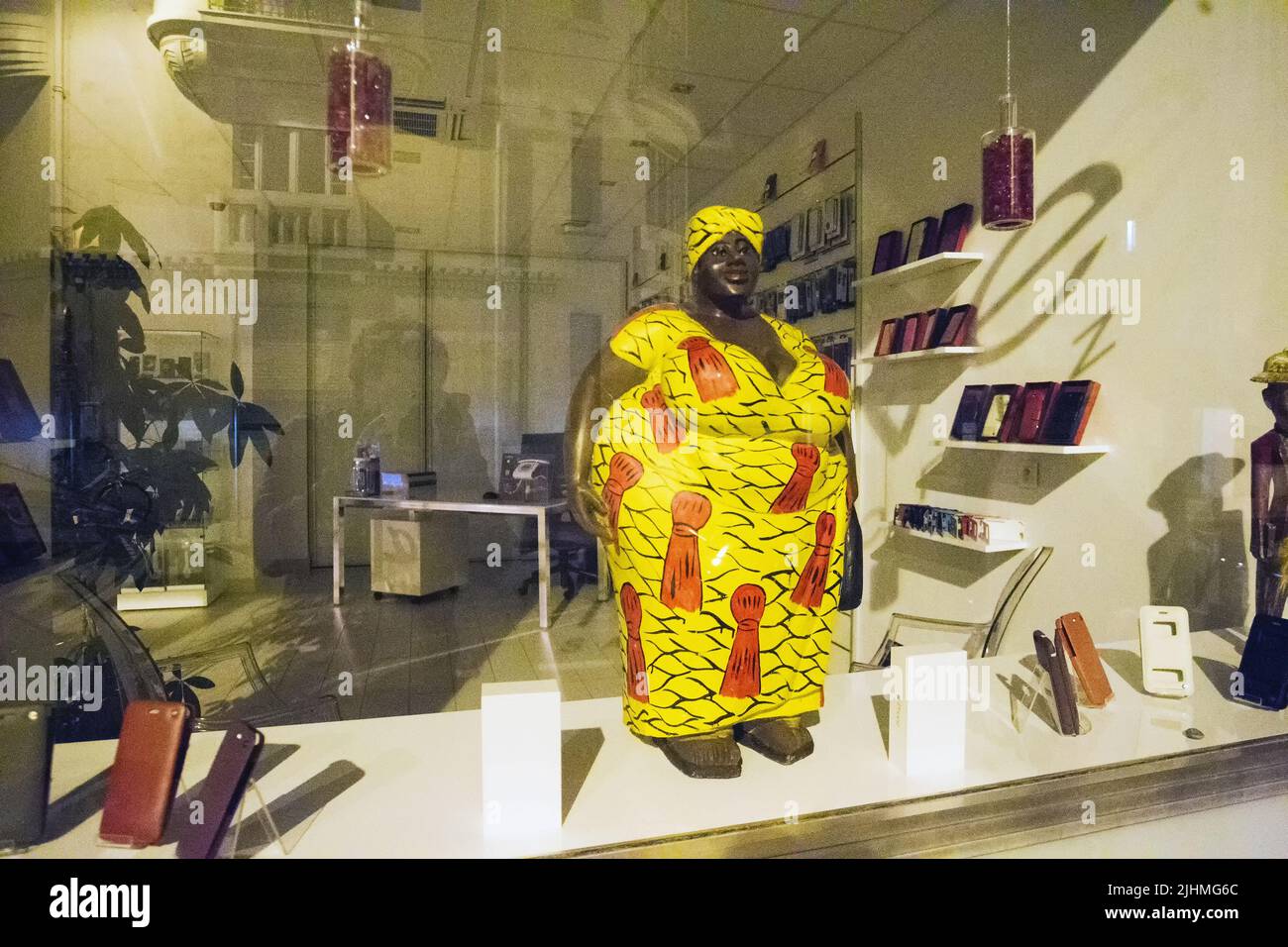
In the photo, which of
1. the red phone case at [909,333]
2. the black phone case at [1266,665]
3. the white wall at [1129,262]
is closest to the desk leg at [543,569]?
the white wall at [1129,262]

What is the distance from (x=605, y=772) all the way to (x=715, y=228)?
103 cm

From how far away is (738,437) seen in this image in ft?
4.48

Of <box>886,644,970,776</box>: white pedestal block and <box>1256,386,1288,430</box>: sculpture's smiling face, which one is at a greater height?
<box>1256,386,1288,430</box>: sculpture's smiling face

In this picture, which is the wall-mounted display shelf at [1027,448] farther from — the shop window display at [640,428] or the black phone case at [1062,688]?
the black phone case at [1062,688]

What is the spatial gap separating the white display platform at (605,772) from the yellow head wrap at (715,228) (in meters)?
0.96

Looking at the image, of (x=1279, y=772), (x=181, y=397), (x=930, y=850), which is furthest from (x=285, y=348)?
(x=1279, y=772)

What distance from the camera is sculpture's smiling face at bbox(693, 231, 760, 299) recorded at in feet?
4.65

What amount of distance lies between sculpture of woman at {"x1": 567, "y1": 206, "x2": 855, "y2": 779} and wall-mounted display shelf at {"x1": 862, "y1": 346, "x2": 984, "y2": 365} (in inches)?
57.0

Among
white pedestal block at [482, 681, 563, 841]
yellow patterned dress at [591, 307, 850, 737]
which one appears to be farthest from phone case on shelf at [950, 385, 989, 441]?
white pedestal block at [482, 681, 563, 841]

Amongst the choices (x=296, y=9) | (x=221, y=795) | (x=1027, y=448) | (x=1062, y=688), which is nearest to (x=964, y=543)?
(x=1027, y=448)

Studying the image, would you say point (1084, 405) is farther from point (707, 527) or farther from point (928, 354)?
point (707, 527)

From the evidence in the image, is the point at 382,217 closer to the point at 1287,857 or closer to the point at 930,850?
the point at 930,850

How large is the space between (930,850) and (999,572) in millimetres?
1666

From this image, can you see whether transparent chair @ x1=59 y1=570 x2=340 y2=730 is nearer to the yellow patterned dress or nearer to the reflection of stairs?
→ the yellow patterned dress
